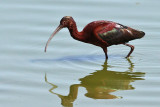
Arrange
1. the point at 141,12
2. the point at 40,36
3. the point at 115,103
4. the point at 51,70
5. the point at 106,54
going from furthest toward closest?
1. the point at 141,12
2. the point at 40,36
3. the point at 106,54
4. the point at 51,70
5. the point at 115,103

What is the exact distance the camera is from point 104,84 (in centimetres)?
1113

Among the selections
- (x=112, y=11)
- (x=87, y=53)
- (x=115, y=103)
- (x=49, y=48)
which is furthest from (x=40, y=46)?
(x=115, y=103)

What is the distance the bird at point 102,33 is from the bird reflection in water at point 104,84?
1.86 ft

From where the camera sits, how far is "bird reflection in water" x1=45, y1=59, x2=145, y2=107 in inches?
407

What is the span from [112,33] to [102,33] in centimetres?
A: 29

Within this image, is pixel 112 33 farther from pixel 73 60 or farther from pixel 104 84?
pixel 104 84

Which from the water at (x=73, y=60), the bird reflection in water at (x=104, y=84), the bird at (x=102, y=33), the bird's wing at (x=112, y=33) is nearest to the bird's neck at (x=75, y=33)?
the bird at (x=102, y=33)

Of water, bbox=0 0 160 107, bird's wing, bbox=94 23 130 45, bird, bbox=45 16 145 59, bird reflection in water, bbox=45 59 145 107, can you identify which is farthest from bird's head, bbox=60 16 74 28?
bird reflection in water, bbox=45 59 145 107

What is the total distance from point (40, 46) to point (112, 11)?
104 inches

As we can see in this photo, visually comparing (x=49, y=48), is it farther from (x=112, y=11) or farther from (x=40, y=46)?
(x=112, y=11)

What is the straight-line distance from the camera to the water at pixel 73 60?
33.7 ft

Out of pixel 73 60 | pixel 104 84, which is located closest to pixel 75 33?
pixel 73 60

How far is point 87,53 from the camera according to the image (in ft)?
42.5

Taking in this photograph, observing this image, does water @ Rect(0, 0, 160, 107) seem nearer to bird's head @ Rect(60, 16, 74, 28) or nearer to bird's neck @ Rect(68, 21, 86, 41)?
bird's neck @ Rect(68, 21, 86, 41)
